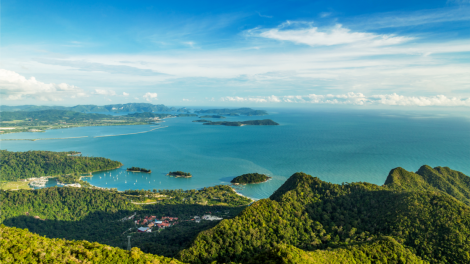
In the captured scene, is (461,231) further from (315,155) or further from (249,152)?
(249,152)

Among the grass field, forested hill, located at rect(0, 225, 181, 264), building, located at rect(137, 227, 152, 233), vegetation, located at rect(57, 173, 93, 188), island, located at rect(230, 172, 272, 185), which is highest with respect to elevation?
→ forested hill, located at rect(0, 225, 181, 264)

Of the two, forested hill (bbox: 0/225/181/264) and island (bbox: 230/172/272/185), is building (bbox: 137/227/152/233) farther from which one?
island (bbox: 230/172/272/185)

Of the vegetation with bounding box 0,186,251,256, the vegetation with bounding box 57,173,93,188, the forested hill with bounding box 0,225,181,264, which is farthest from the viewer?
the vegetation with bounding box 57,173,93,188

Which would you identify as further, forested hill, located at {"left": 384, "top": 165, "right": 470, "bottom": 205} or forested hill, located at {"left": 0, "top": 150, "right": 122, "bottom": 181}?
forested hill, located at {"left": 0, "top": 150, "right": 122, "bottom": 181}

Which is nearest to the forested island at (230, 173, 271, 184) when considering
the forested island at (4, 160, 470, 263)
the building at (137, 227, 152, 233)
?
the forested island at (4, 160, 470, 263)

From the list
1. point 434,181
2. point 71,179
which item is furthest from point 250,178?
point 71,179

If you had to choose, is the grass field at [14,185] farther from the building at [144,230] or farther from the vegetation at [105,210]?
the building at [144,230]
